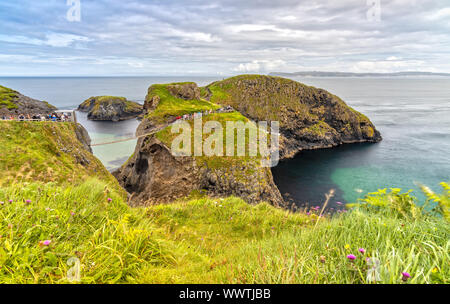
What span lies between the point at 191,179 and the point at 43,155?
1882 centimetres

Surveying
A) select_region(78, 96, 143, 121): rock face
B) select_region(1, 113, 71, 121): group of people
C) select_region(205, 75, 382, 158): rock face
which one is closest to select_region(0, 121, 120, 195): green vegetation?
select_region(1, 113, 71, 121): group of people

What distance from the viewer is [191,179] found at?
1347 inches

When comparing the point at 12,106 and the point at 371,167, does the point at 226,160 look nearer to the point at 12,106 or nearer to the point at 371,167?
the point at 371,167

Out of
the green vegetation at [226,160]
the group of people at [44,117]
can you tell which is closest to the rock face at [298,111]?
the green vegetation at [226,160]

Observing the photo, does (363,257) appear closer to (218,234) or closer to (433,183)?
(218,234)

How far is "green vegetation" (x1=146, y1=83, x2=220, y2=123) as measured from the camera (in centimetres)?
4008

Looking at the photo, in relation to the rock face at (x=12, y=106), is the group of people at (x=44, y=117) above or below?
below

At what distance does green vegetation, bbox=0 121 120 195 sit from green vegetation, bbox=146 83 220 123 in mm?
16831

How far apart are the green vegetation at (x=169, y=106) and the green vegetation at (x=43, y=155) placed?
16.8m

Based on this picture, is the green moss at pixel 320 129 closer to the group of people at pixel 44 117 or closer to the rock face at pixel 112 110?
the group of people at pixel 44 117

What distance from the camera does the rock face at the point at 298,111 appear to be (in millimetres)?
87375

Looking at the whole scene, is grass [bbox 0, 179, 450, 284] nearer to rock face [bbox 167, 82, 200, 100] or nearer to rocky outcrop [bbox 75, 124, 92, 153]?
rocky outcrop [bbox 75, 124, 92, 153]
